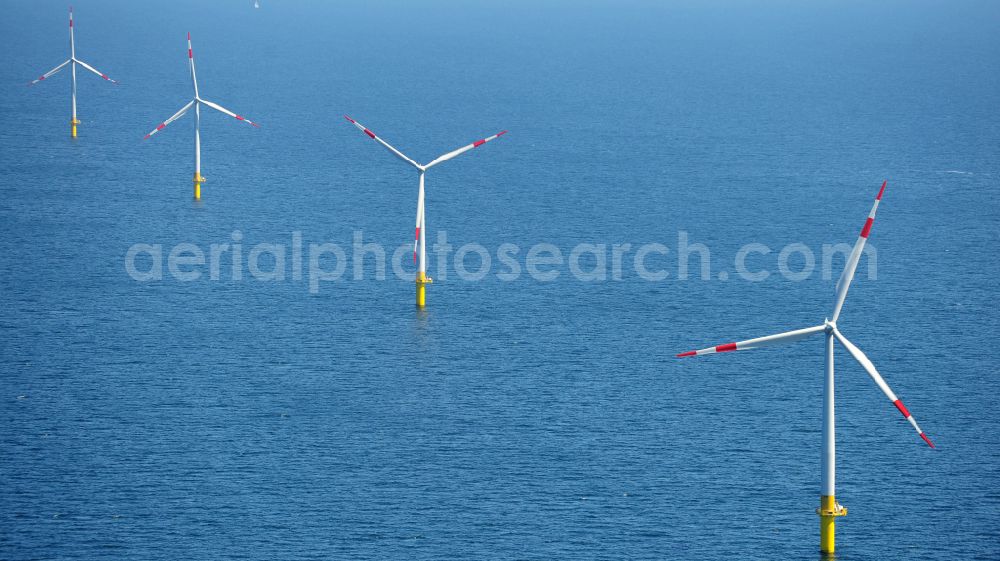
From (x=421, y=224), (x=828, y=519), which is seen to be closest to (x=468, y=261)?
(x=421, y=224)

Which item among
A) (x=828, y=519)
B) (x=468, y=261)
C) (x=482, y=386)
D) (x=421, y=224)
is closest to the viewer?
(x=828, y=519)

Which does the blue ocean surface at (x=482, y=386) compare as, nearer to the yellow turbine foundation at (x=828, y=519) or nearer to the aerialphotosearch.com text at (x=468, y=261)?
the aerialphotosearch.com text at (x=468, y=261)

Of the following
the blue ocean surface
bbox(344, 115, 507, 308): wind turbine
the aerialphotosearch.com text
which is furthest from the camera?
the aerialphotosearch.com text

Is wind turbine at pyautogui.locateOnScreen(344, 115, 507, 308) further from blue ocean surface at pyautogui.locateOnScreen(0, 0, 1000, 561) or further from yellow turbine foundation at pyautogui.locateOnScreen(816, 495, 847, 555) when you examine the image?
yellow turbine foundation at pyautogui.locateOnScreen(816, 495, 847, 555)

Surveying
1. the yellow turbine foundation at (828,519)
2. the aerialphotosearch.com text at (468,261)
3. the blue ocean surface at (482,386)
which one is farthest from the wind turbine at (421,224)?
the yellow turbine foundation at (828,519)

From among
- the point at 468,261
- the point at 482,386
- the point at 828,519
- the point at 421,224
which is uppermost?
the point at 421,224

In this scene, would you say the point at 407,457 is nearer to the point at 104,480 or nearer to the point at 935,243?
the point at 104,480

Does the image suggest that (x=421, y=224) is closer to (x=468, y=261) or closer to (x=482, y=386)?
(x=482, y=386)

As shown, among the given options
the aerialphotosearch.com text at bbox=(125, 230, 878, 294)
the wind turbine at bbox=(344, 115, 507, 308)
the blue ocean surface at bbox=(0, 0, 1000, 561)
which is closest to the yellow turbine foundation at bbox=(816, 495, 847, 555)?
the blue ocean surface at bbox=(0, 0, 1000, 561)
